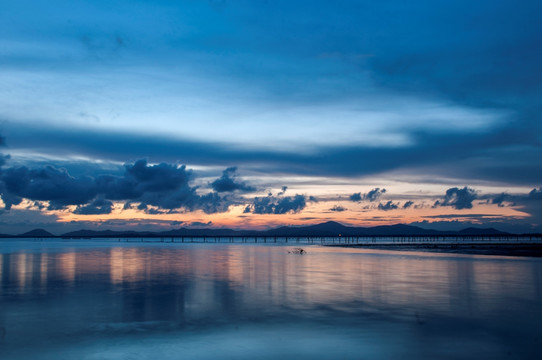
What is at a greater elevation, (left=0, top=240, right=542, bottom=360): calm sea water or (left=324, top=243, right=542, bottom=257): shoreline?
(left=0, top=240, right=542, bottom=360): calm sea water

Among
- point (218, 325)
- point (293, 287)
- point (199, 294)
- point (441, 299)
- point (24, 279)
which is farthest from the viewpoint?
point (24, 279)

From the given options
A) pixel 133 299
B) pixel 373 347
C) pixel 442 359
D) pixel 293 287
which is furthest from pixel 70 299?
pixel 442 359

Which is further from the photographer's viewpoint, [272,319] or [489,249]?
[489,249]

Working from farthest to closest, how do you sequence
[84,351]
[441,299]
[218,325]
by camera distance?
[441,299]
[218,325]
[84,351]

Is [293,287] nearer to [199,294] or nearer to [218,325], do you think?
[199,294]

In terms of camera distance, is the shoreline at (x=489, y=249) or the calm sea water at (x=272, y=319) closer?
the calm sea water at (x=272, y=319)

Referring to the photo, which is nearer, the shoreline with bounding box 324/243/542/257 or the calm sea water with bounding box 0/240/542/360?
the calm sea water with bounding box 0/240/542/360

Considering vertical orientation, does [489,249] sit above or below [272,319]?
below

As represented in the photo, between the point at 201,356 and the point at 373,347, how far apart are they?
5399 millimetres

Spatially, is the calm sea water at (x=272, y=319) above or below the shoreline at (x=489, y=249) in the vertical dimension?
above

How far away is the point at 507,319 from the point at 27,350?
710 inches

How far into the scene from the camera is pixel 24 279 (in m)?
35.2

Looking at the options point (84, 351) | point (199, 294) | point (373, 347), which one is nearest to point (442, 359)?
point (373, 347)

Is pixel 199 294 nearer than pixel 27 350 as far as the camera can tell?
No
